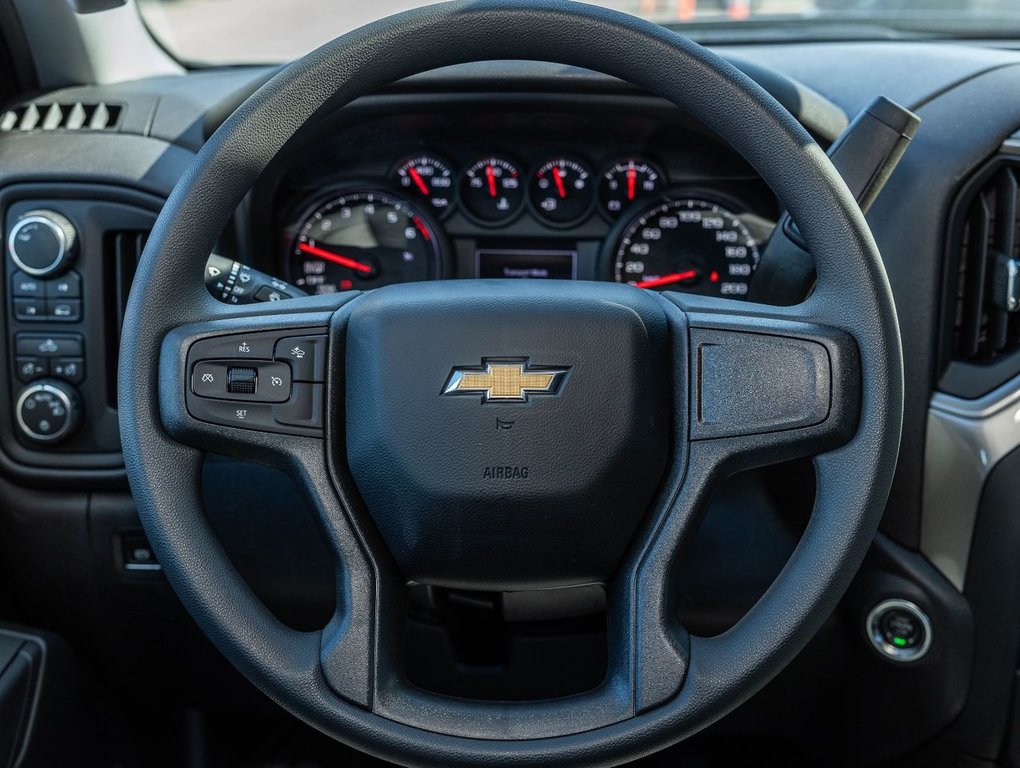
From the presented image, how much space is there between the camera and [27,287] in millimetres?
1453

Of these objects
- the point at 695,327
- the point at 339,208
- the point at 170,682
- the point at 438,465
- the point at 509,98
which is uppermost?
the point at 509,98

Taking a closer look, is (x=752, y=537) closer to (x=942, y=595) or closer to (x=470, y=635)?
(x=942, y=595)

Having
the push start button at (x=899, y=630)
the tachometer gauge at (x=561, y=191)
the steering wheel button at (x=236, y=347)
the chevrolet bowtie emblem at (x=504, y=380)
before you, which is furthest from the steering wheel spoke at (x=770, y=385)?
the tachometer gauge at (x=561, y=191)

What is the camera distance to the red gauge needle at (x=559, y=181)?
1.62m

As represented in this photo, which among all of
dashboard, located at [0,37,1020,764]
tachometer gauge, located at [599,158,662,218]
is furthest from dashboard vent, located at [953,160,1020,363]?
tachometer gauge, located at [599,158,662,218]

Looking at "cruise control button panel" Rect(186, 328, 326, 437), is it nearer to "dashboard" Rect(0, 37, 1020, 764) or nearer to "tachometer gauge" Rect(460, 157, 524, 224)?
"dashboard" Rect(0, 37, 1020, 764)

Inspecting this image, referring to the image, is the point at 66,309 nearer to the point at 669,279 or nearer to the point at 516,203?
the point at 516,203

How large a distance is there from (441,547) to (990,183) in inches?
31.1

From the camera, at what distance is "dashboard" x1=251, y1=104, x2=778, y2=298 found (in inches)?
62.5

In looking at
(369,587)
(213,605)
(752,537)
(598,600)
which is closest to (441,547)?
(369,587)

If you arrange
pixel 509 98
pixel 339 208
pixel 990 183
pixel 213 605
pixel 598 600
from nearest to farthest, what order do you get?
pixel 213 605
pixel 990 183
pixel 598 600
pixel 509 98
pixel 339 208

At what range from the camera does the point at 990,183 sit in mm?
1312

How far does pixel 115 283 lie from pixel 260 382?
56cm

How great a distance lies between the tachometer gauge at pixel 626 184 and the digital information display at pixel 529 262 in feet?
0.30
